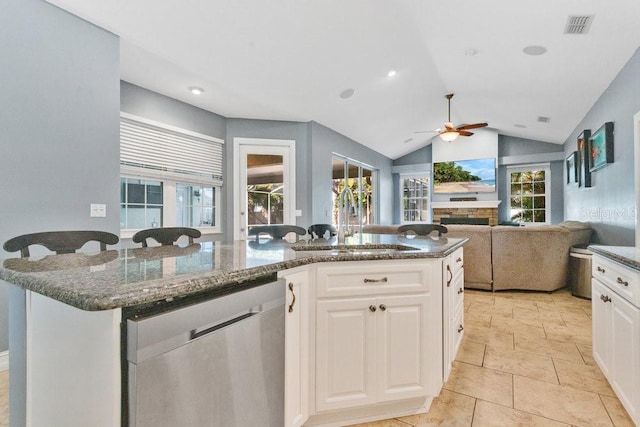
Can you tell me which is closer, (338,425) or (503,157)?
(338,425)

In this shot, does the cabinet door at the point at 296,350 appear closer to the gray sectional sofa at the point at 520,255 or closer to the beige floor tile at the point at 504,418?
the beige floor tile at the point at 504,418

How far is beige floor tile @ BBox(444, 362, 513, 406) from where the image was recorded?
1925 mm

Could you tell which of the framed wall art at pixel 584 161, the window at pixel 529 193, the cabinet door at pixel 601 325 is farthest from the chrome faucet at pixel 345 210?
the window at pixel 529 193

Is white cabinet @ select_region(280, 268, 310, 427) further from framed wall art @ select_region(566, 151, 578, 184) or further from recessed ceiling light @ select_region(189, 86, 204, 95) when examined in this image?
framed wall art @ select_region(566, 151, 578, 184)

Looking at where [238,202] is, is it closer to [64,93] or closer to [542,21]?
[64,93]

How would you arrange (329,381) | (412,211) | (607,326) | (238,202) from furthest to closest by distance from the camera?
(412,211)
(238,202)
(607,326)
(329,381)

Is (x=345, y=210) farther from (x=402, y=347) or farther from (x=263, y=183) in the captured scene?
(x=263, y=183)

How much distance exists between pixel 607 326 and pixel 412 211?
24.8 ft

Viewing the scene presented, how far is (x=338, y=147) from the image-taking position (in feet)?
20.5

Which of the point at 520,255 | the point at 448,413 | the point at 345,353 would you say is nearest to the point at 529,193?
the point at 520,255

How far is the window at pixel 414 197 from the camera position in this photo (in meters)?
9.26

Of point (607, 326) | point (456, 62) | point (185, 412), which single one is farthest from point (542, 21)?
point (185, 412)

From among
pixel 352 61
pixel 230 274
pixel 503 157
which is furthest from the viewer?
pixel 503 157

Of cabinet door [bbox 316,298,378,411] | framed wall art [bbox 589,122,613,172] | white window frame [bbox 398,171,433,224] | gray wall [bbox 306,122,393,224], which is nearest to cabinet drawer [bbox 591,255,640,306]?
cabinet door [bbox 316,298,378,411]
